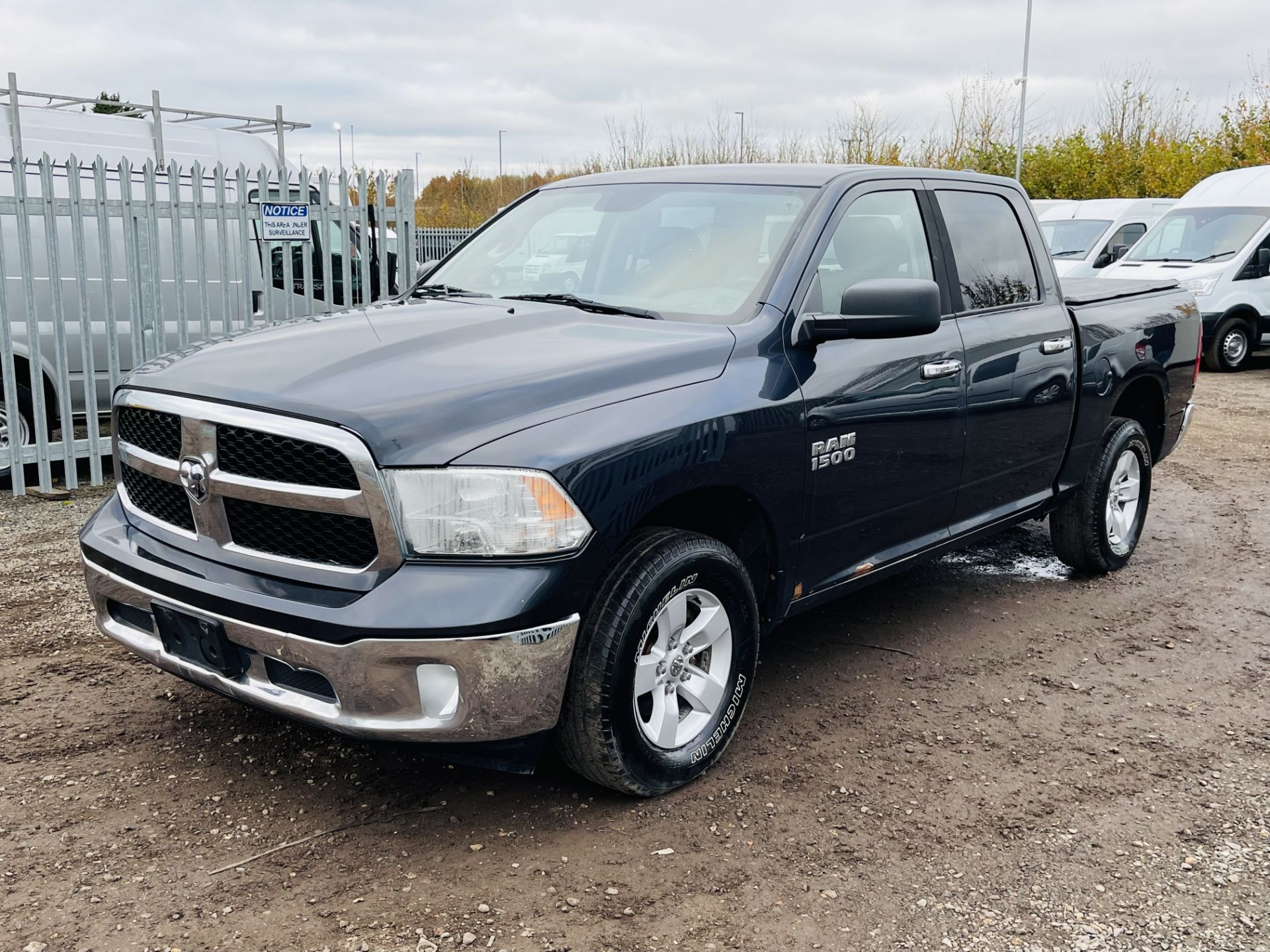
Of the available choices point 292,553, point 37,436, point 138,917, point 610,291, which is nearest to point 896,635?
point 610,291

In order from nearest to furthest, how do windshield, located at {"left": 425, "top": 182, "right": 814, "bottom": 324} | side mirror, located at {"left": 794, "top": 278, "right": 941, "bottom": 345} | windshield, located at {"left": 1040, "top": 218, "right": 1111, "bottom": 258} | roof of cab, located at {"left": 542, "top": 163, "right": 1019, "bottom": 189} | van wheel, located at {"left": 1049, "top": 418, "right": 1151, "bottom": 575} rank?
side mirror, located at {"left": 794, "top": 278, "right": 941, "bottom": 345} < windshield, located at {"left": 425, "top": 182, "right": 814, "bottom": 324} < roof of cab, located at {"left": 542, "top": 163, "right": 1019, "bottom": 189} < van wheel, located at {"left": 1049, "top": 418, "right": 1151, "bottom": 575} < windshield, located at {"left": 1040, "top": 218, "right": 1111, "bottom": 258}

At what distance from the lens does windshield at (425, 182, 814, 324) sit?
3.81 meters

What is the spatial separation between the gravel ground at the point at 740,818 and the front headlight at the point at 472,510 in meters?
0.68

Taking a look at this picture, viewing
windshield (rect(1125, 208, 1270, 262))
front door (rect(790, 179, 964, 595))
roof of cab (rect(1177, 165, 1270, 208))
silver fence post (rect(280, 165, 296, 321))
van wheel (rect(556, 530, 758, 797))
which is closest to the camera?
Result: van wheel (rect(556, 530, 758, 797))

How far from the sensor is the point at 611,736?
308 centimetres

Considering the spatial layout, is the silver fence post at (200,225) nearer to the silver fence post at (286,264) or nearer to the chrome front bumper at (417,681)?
the silver fence post at (286,264)

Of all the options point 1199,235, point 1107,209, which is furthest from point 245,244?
point 1107,209

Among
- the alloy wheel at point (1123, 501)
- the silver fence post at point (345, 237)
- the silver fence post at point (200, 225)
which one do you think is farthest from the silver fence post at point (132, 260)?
the alloy wheel at point (1123, 501)

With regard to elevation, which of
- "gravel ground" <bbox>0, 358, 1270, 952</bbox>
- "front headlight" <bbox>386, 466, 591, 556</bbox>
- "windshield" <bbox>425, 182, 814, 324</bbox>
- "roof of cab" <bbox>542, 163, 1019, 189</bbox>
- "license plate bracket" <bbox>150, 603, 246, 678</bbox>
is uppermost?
"roof of cab" <bbox>542, 163, 1019, 189</bbox>

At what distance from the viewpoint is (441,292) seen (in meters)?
4.43

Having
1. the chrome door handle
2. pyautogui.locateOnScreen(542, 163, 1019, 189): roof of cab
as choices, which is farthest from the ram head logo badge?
the chrome door handle

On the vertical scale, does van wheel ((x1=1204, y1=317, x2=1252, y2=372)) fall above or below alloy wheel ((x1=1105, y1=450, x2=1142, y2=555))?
above

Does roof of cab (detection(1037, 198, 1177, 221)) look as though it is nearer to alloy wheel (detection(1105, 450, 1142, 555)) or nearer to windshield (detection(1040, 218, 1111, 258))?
windshield (detection(1040, 218, 1111, 258))

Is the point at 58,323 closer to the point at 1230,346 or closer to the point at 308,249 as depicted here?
the point at 308,249
